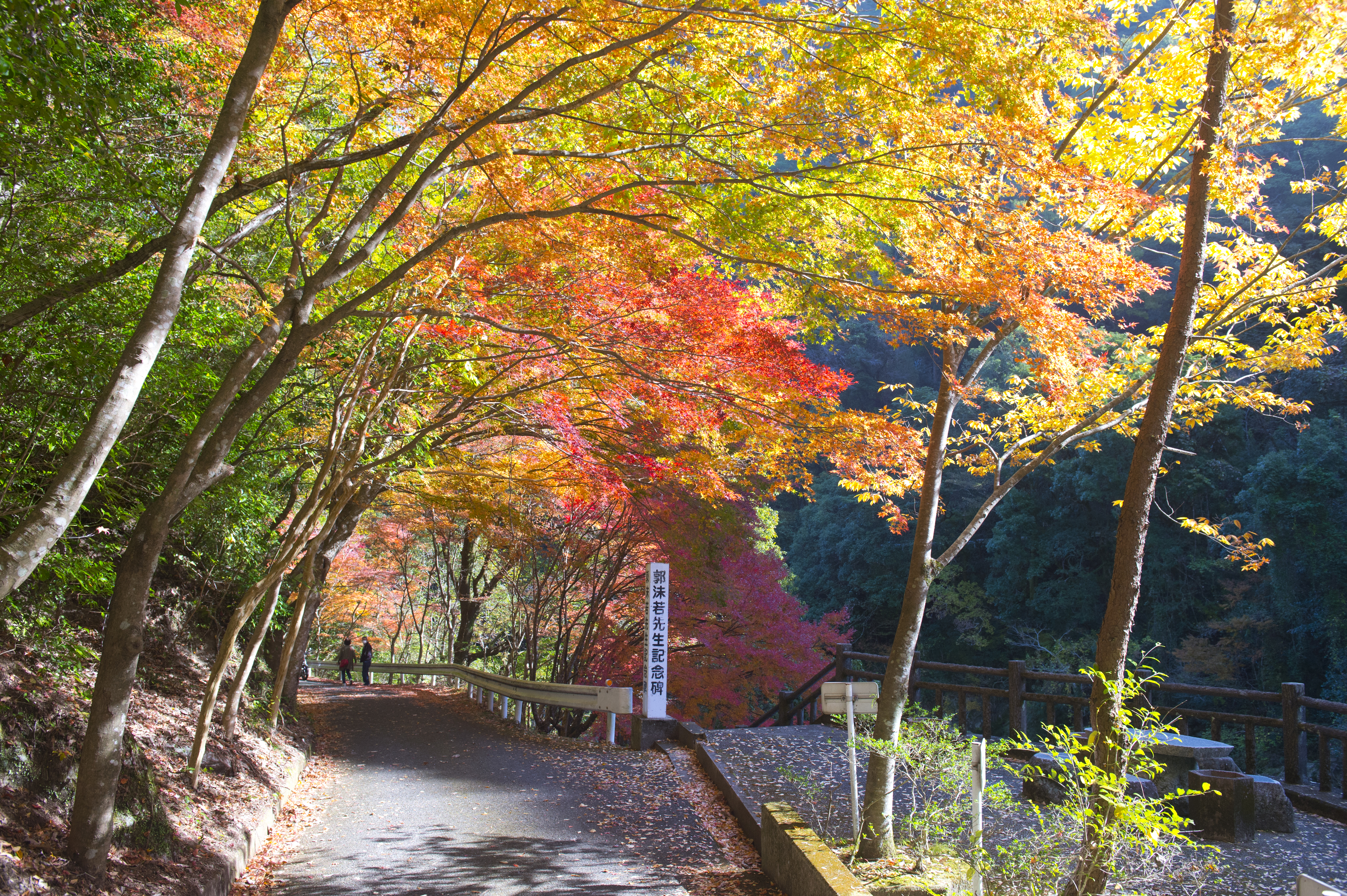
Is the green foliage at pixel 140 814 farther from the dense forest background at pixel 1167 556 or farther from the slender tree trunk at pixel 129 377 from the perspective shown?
the dense forest background at pixel 1167 556

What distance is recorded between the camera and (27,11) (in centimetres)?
338

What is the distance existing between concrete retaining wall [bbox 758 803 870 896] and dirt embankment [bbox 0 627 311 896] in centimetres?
330

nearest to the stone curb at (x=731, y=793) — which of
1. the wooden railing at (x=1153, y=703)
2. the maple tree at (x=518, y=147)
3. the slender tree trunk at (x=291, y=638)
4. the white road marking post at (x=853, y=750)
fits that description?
the white road marking post at (x=853, y=750)

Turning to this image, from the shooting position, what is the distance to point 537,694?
38.3 ft

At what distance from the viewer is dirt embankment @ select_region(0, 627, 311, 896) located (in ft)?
12.5

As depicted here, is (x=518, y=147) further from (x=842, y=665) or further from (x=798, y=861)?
(x=842, y=665)

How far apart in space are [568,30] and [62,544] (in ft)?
16.2

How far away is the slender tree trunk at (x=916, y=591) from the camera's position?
18.4 ft

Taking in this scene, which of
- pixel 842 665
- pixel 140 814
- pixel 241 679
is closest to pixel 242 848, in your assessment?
pixel 140 814

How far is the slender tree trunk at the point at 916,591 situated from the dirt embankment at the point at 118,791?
166 inches

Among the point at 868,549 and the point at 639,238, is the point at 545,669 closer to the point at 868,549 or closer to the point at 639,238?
the point at 868,549

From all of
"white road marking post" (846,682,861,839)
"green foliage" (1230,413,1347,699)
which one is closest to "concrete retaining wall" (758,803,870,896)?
"white road marking post" (846,682,861,839)

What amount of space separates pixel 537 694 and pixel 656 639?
2.83m

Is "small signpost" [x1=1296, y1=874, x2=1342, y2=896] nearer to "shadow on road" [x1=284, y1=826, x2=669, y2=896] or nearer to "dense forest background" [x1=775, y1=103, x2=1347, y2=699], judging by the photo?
"shadow on road" [x1=284, y1=826, x2=669, y2=896]
